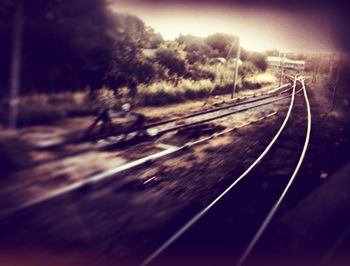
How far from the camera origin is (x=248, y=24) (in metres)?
3.71

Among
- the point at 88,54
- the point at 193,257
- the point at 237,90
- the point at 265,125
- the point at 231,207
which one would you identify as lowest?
the point at 193,257

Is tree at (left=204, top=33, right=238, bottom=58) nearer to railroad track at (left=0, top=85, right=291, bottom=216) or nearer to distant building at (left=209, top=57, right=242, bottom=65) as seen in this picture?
distant building at (left=209, top=57, right=242, bottom=65)

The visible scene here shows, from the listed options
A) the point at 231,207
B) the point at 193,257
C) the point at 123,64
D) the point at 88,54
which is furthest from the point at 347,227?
the point at 88,54

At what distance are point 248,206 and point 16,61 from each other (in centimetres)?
291

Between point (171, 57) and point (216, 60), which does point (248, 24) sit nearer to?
point (216, 60)

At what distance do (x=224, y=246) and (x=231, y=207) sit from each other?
1.97ft

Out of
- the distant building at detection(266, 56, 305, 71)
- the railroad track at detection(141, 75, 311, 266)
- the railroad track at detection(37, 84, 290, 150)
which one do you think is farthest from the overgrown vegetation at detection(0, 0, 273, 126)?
the railroad track at detection(141, 75, 311, 266)

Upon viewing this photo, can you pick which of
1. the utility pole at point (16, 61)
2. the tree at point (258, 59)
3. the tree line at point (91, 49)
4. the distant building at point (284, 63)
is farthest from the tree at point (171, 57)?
the utility pole at point (16, 61)

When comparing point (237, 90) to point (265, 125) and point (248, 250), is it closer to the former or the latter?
point (265, 125)

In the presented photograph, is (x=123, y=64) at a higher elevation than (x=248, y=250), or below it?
higher

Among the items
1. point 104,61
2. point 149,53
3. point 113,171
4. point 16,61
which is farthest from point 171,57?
point 16,61

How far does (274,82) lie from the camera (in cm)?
436

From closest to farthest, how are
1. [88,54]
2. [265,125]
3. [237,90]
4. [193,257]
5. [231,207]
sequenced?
[88,54], [193,257], [231,207], [237,90], [265,125]

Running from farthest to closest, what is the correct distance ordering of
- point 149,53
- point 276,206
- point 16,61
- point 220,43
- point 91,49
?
point 276,206
point 220,43
point 149,53
point 91,49
point 16,61
